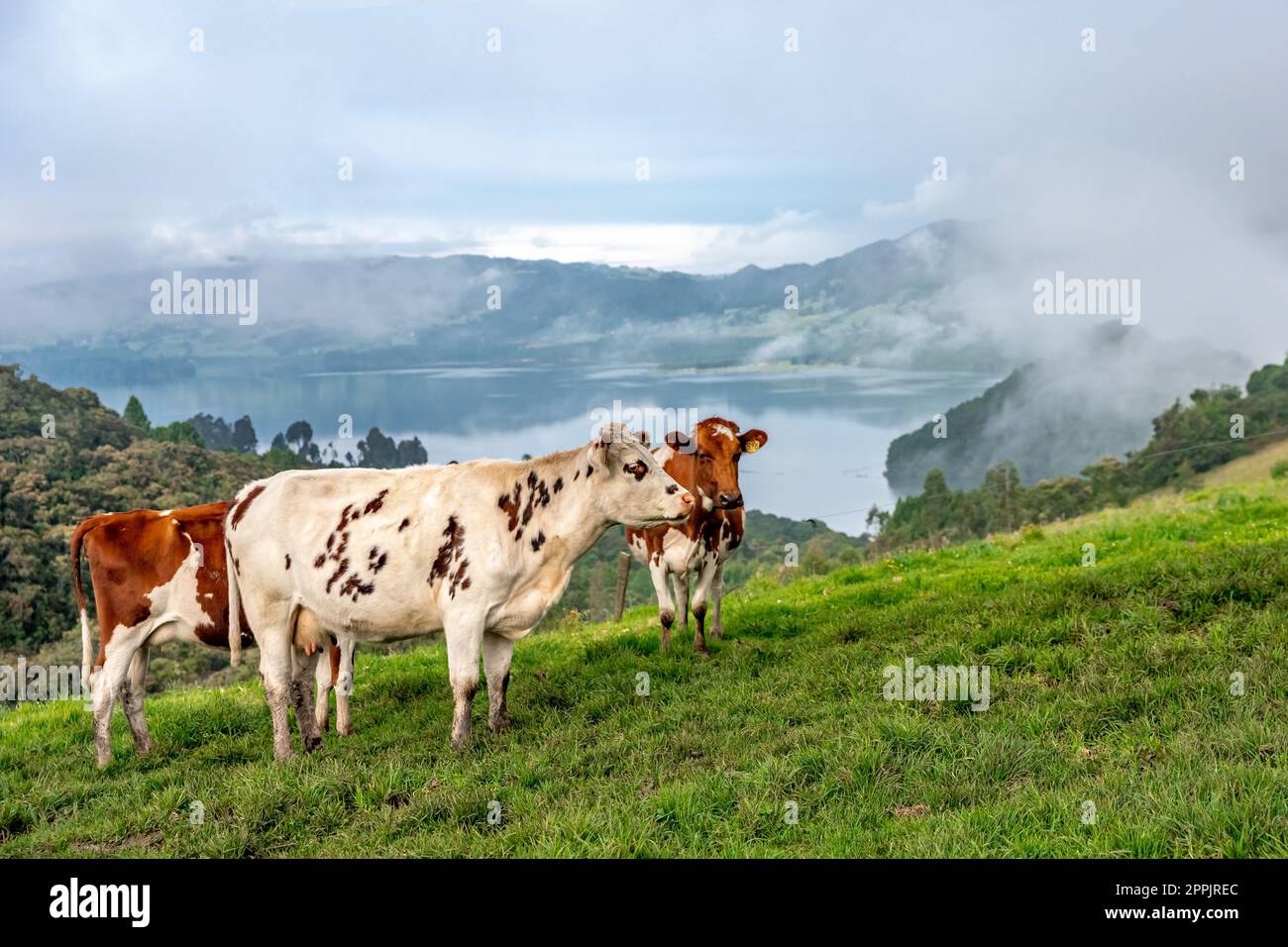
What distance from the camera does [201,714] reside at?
34.7 feet

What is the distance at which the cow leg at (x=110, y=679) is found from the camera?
9250 millimetres

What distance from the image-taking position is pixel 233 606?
9.16 m

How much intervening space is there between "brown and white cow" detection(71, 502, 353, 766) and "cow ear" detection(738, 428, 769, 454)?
16.5 ft

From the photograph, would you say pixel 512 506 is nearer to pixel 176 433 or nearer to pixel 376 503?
pixel 376 503

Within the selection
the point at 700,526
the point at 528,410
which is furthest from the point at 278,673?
the point at 528,410

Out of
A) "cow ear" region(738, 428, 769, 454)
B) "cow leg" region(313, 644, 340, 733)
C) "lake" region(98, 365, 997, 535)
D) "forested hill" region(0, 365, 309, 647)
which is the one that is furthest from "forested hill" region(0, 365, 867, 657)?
"lake" region(98, 365, 997, 535)

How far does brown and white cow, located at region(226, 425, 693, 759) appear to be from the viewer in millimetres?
8609

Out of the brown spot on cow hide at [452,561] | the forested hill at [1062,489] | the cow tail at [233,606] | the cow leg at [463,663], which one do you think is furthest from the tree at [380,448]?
the cow leg at [463,663]

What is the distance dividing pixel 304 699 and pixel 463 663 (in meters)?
1.69

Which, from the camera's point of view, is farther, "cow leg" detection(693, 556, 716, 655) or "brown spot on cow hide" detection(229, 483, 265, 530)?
"cow leg" detection(693, 556, 716, 655)

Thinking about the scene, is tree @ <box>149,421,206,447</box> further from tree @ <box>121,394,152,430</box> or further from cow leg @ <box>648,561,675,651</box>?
cow leg @ <box>648,561,675,651</box>

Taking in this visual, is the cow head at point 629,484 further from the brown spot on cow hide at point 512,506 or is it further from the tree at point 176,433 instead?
the tree at point 176,433
